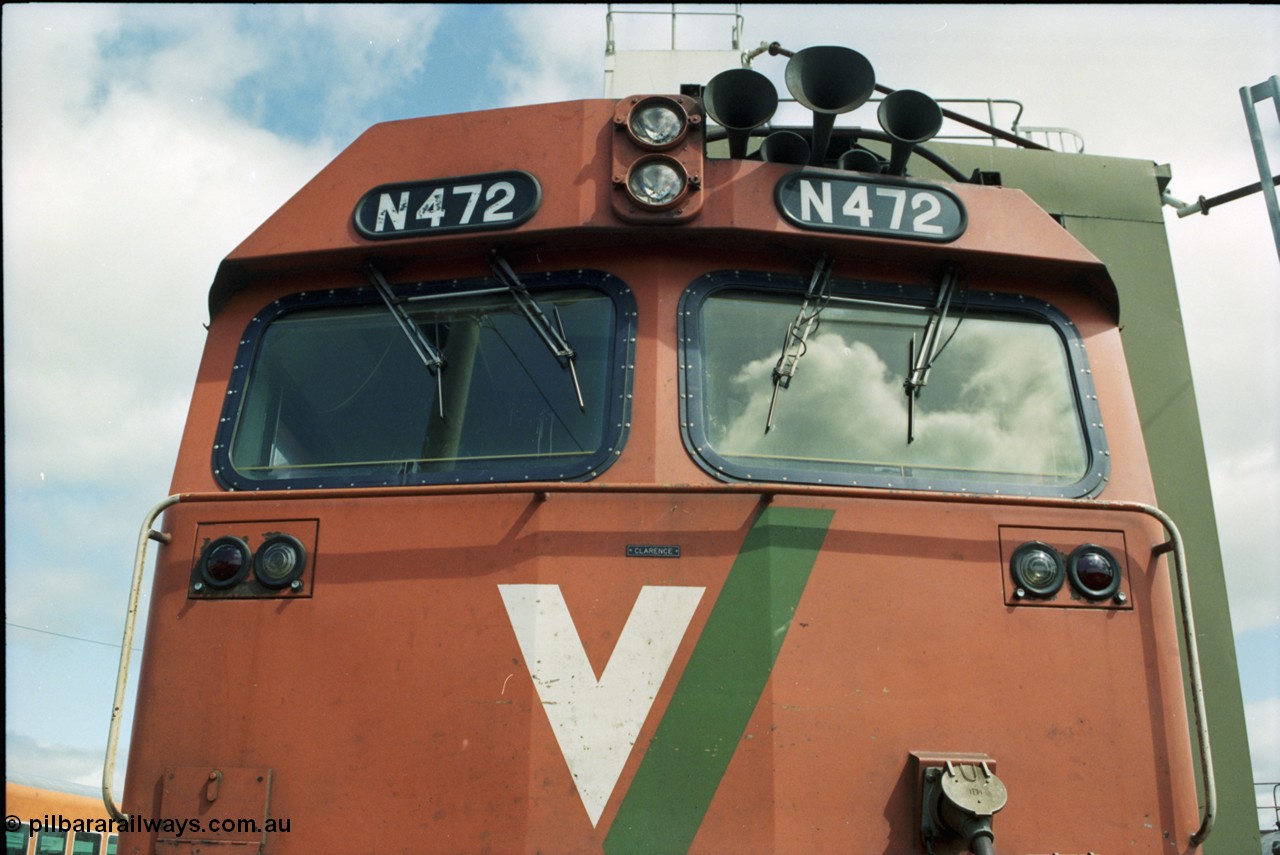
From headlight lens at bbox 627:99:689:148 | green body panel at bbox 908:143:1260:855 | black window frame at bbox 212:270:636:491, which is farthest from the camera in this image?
green body panel at bbox 908:143:1260:855

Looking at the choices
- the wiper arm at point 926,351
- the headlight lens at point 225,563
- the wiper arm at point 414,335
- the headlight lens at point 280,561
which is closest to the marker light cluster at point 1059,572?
the wiper arm at point 926,351

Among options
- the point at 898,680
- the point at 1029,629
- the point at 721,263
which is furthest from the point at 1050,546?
the point at 721,263

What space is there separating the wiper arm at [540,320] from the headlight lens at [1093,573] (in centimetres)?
162

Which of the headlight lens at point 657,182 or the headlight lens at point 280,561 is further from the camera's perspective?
the headlight lens at point 657,182

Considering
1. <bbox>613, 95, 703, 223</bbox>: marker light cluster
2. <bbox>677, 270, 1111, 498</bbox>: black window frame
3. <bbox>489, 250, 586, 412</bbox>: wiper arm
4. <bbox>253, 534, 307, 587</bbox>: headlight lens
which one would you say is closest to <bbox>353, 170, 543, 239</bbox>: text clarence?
<bbox>489, 250, 586, 412</bbox>: wiper arm

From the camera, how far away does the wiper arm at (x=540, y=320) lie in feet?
13.0

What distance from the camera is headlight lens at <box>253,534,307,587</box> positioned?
3.61 metres

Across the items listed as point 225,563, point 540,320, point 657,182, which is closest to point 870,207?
point 657,182

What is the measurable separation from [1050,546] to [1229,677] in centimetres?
150

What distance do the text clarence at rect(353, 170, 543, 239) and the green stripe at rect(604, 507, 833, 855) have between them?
4.68 ft

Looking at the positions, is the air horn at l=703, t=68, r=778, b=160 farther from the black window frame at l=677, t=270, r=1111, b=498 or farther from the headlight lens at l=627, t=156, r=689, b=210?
the black window frame at l=677, t=270, r=1111, b=498

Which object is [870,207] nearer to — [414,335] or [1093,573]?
[1093,573]

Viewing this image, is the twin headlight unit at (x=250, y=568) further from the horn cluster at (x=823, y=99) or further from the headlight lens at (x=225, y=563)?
the horn cluster at (x=823, y=99)

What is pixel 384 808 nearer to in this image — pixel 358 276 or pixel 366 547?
pixel 366 547
